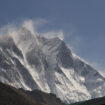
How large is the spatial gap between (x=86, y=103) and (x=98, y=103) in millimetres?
2578

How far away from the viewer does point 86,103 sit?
170 feet

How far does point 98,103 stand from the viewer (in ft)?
163
